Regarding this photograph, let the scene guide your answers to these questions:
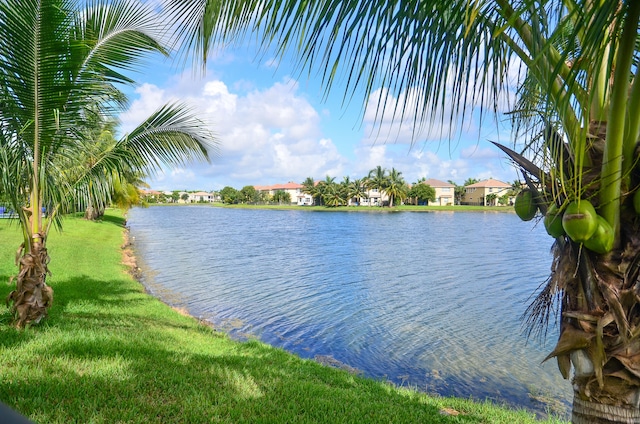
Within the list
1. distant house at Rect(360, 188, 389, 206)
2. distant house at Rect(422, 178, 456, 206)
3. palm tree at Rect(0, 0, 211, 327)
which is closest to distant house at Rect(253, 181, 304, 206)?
distant house at Rect(360, 188, 389, 206)

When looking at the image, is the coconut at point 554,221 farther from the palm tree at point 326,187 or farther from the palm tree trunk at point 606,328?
the palm tree at point 326,187

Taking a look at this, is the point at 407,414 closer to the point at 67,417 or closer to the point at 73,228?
the point at 67,417

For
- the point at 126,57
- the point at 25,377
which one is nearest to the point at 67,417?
the point at 25,377

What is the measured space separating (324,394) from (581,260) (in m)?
3.54

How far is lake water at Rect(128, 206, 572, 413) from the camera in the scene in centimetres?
805

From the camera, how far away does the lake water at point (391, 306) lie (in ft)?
26.4

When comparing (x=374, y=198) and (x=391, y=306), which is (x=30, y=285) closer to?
(x=391, y=306)

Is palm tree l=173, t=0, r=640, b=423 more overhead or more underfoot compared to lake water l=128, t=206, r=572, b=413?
more overhead

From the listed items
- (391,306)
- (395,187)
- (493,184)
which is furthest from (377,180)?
(391,306)

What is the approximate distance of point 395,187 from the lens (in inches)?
3588

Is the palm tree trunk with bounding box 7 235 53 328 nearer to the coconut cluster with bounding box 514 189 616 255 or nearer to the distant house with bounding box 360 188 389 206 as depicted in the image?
the coconut cluster with bounding box 514 189 616 255

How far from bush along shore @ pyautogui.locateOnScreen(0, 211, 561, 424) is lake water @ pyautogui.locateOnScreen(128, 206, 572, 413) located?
6.63ft

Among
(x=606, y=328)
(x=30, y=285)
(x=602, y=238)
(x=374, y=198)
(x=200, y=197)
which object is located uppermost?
(x=200, y=197)

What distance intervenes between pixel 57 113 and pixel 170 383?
3.60 m
